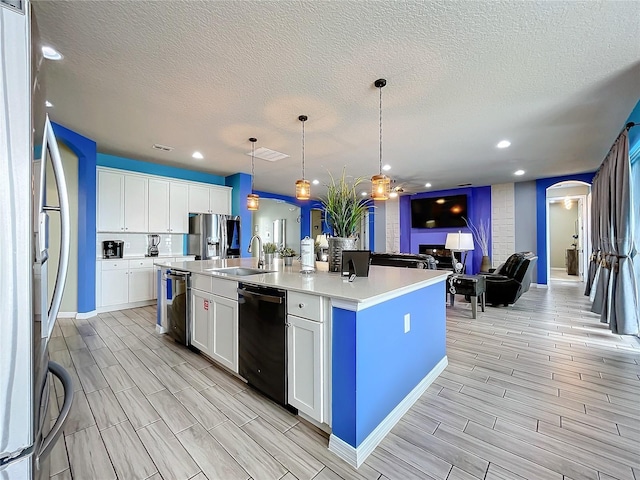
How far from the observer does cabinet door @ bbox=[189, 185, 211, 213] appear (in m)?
5.54

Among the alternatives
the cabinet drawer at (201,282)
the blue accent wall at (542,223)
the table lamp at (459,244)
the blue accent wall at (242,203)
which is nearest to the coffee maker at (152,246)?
the blue accent wall at (242,203)

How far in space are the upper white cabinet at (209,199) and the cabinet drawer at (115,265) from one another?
1.49m

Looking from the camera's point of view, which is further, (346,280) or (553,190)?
(553,190)

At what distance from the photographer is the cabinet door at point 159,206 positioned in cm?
502

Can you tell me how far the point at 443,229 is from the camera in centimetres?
831

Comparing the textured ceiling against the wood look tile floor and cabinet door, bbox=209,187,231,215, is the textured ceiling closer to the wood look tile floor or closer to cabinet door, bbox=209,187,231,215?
cabinet door, bbox=209,187,231,215

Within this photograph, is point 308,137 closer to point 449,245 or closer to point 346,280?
point 346,280

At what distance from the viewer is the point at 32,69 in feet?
2.39

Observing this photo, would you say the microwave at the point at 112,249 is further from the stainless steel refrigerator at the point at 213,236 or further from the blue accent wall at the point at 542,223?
the blue accent wall at the point at 542,223

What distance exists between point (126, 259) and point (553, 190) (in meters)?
10.5

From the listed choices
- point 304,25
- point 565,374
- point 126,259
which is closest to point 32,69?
point 304,25

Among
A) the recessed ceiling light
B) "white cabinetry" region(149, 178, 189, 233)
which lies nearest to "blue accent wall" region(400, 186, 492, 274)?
"white cabinetry" region(149, 178, 189, 233)

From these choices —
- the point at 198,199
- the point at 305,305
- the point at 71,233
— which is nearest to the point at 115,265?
the point at 71,233

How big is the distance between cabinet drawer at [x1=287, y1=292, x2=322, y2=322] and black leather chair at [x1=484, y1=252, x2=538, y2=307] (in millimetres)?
4324
